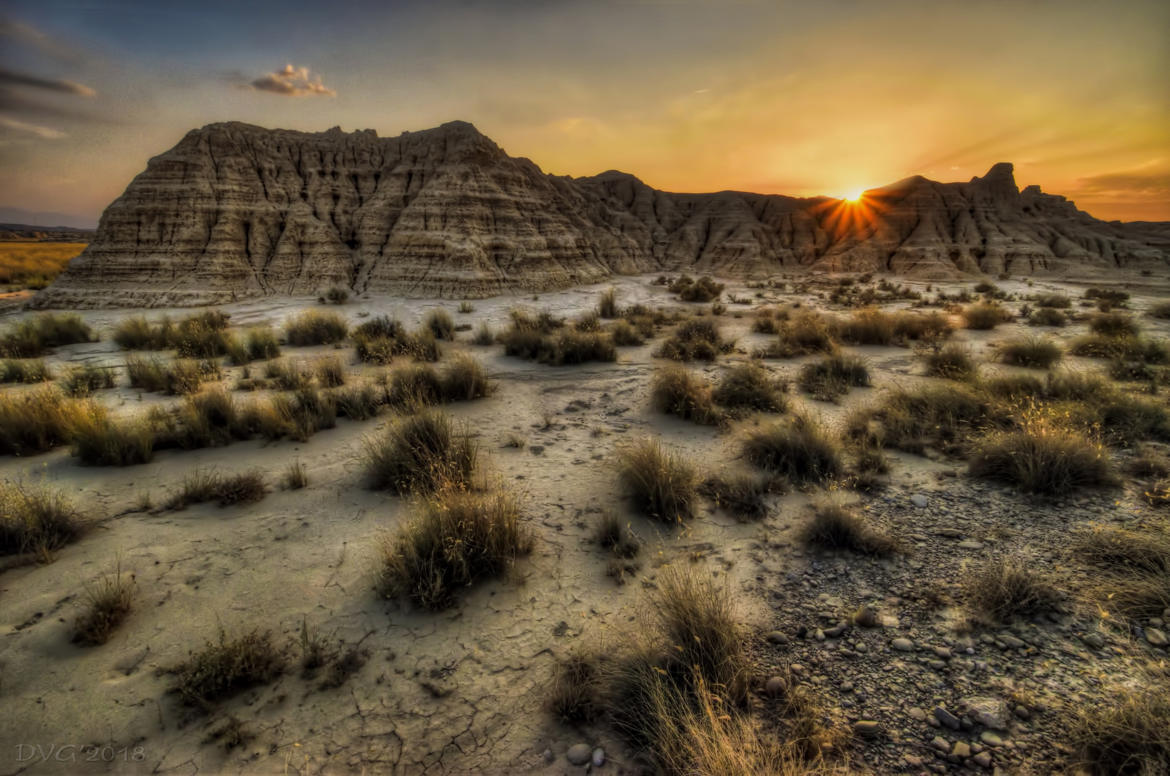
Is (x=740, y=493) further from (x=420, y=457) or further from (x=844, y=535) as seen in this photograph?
(x=420, y=457)

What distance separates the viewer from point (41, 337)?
11.1m

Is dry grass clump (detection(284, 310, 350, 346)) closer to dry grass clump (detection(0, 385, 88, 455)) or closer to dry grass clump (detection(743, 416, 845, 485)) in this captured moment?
dry grass clump (detection(0, 385, 88, 455))

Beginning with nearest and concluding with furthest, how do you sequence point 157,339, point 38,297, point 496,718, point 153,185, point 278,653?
point 496,718 → point 278,653 → point 157,339 → point 38,297 → point 153,185

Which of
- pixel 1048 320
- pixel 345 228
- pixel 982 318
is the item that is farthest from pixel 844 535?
pixel 345 228

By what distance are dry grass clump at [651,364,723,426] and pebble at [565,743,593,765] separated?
467 centimetres

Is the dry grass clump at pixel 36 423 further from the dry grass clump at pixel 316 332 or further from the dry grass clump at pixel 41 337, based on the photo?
the dry grass clump at pixel 41 337

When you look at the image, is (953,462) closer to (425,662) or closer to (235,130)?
(425,662)

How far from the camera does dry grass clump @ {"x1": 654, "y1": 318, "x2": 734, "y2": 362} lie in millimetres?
9727

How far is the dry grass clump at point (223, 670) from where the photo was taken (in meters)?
2.56

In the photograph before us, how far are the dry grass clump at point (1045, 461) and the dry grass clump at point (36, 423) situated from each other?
10.6 meters

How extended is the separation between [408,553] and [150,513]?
2961mm

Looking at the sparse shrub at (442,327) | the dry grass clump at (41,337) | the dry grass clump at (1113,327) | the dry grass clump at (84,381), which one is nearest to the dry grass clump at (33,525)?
the dry grass clump at (84,381)

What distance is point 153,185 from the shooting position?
809 inches

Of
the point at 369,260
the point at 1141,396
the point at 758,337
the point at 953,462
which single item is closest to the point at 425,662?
the point at 953,462
